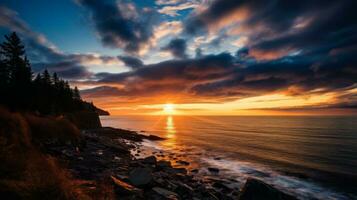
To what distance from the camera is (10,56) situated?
4544cm

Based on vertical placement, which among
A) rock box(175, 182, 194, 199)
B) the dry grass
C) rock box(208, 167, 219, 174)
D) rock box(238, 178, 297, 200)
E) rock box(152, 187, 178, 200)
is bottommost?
rock box(208, 167, 219, 174)

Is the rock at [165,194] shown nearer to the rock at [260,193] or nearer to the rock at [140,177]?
the rock at [140,177]

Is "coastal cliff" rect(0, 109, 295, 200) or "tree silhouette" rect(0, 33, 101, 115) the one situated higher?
"tree silhouette" rect(0, 33, 101, 115)

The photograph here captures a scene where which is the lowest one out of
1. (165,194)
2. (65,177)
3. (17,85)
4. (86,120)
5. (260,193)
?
(165,194)

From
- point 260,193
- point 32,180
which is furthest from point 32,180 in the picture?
point 260,193

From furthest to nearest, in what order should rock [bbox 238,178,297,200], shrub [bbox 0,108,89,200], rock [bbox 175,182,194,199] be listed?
rock [bbox 175,182,194,199] < rock [bbox 238,178,297,200] < shrub [bbox 0,108,89,200]

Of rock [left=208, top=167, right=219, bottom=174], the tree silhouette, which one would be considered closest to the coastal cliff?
rock [left=208, top=167, right=219, bottom=174]

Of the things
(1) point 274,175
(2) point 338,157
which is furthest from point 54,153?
(2) point 338,157

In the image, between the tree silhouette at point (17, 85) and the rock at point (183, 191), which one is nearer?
the rock at point (183, 191)

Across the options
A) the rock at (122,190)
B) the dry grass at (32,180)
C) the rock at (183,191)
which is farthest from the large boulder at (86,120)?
the rock at (122,190)

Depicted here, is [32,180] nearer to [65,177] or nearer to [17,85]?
[65,177]

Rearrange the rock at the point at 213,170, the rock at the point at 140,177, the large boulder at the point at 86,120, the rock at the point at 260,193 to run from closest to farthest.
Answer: the rock at the point at 260,193
the rock at the point at 140,177
the rock at the point at 213,170
the large boulder at the point at 86,120

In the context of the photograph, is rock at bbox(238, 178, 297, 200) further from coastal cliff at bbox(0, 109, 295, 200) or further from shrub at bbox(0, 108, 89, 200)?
shrub at bbox(0, 108, 89, 200)

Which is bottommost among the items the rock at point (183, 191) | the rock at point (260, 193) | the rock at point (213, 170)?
the rock at point (213, 170)
